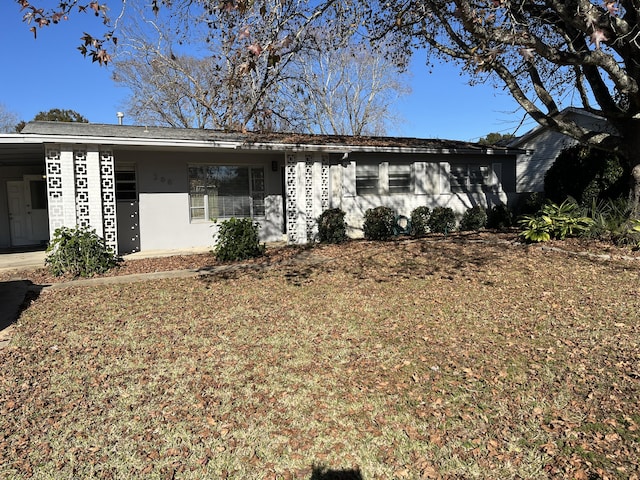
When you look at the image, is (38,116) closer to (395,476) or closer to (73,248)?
(73,248)

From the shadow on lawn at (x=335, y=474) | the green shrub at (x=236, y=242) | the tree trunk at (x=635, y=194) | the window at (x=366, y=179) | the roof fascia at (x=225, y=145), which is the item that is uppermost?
the roof fascia at (x=225, y=145)

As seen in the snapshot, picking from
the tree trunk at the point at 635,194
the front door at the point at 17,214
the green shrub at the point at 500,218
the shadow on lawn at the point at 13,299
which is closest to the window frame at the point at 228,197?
the shadow on lawn at the point at 13,299

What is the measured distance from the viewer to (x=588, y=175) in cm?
1186

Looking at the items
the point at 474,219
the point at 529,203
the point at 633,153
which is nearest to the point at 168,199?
the point at 474,219

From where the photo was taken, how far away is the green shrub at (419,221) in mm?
13273

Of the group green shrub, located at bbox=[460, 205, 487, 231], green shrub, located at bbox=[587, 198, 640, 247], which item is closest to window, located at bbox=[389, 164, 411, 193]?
green shrub, located at bbox=[460, 205, 487, 231]

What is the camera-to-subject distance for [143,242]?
11.5 metres

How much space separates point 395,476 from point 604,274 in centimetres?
629

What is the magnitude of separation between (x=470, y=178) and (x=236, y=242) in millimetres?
9193

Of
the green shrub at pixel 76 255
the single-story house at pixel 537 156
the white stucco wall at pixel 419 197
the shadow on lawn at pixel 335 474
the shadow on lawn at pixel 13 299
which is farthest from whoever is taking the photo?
the single-story house at pixel 537 156

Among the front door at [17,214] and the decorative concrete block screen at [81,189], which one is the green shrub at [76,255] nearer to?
the decorative concrete block screen at [81,189]

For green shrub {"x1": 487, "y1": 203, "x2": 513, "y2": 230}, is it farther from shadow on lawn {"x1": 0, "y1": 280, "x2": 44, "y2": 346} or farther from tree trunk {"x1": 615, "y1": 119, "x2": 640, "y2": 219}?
shadow on lawn {"x1": 0, "y1": 280, "x2": 44, "y2": 346}

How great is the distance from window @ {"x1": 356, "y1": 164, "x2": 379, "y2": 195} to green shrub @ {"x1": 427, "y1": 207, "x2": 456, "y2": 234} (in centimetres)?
194

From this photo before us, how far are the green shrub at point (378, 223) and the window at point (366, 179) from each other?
3.49 ft
